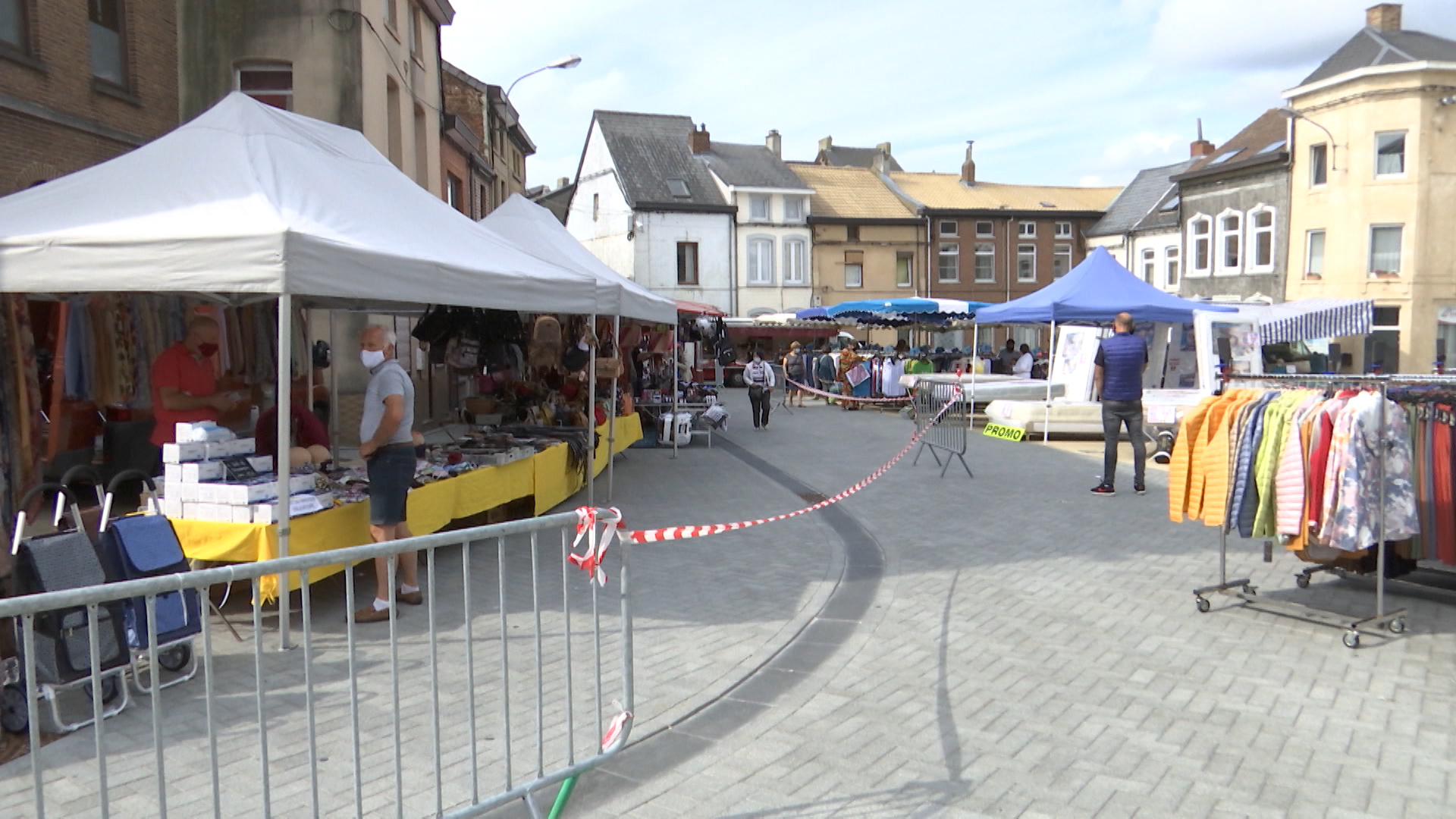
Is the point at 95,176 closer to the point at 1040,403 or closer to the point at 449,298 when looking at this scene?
the point at 449,298

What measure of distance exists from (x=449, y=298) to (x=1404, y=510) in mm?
5801

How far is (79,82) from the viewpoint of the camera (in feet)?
35.1

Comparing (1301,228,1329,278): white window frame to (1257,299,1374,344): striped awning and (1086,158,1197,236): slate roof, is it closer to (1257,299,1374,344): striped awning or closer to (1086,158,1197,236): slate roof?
(1086,158,1197,236): slate roof

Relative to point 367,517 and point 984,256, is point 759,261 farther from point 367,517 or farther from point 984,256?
point 367,517

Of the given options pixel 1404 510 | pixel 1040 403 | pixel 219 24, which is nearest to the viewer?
pixel 1404 510

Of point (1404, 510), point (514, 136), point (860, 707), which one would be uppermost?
point (514, 136)

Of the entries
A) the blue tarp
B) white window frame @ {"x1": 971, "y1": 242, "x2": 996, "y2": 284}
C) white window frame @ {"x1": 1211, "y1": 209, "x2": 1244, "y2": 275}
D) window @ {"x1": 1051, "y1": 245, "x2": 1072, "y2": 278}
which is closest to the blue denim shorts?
the blue tarp

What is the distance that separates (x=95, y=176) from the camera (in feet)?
20.5

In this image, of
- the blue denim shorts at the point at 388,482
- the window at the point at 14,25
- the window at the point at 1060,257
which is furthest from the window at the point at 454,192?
the window at the point at 1060,257

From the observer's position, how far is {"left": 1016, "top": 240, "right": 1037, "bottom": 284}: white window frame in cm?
4547

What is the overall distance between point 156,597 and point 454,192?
20623 mm

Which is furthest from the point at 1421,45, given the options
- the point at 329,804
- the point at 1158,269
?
the point at 329,804

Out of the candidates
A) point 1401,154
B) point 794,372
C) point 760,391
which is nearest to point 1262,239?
point 1401,154

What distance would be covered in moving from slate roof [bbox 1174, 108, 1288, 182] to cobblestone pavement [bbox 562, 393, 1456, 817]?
95.5ft
